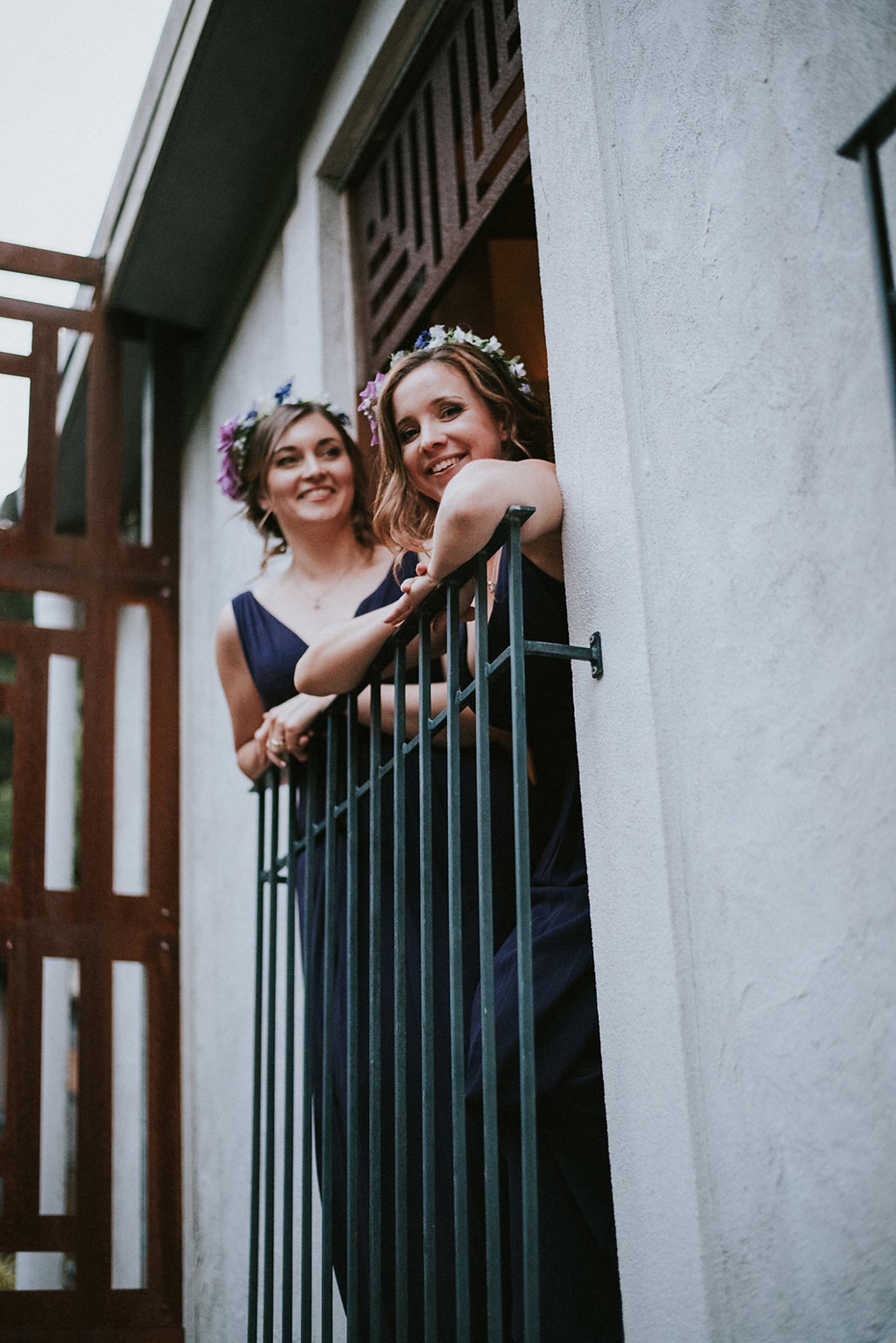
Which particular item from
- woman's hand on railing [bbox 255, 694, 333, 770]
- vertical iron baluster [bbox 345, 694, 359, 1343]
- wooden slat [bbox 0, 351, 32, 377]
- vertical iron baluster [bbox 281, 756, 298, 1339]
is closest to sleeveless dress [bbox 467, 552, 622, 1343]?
vertical iron baluster [bbox 345, 694, 359, 1343]

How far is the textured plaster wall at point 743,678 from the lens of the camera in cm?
228

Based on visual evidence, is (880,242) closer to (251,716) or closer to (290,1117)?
(290,1117)

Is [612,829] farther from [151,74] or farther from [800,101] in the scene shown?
[151,74]

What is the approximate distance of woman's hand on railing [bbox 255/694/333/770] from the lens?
13.1 ft

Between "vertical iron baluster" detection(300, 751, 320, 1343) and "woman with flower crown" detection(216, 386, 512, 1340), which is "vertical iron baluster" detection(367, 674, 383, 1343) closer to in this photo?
"woman with flower crown" detection(216, 386, 512, 1340)

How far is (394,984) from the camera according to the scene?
3598mm

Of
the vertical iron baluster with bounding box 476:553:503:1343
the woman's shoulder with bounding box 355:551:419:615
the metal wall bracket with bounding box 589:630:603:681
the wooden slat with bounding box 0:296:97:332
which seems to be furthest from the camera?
the wooden slat with bounding box 0:296:97:332

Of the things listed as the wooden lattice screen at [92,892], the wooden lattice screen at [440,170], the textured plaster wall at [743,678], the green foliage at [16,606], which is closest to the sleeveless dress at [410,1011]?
the textured plaster wall at [743,678]

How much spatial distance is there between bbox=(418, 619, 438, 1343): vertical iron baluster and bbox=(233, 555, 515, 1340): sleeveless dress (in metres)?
0.10

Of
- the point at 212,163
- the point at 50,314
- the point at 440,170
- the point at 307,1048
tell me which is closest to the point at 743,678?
→ the point at 307,1048

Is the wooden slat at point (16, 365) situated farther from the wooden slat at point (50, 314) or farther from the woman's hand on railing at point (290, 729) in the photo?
the woman's hand on railing at point (290, 729)

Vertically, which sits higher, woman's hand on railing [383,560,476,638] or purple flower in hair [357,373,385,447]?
purple flower in hair [357,373,385,447]

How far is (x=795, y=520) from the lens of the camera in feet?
8.18

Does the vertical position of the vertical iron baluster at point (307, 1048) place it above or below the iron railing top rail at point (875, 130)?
below
